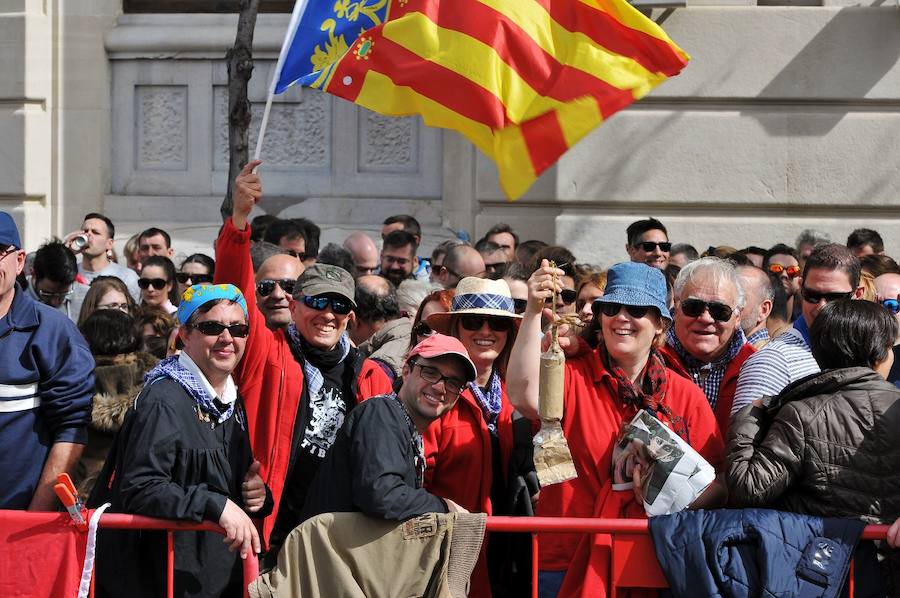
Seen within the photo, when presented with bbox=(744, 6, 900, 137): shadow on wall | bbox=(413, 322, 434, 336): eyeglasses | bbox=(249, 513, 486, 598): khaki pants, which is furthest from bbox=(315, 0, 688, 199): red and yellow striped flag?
bbox=(744, 6, 900, 137): shadow on wall

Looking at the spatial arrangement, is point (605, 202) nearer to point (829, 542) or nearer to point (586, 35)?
point (586, 35)

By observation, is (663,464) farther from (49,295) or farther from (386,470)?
(49,295)

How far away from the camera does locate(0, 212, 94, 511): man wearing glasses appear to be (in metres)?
4.90

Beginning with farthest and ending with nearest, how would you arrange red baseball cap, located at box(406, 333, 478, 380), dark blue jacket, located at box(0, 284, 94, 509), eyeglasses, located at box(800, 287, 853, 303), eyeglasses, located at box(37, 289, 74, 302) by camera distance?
eyeglasses, located at box(37, 289, 74, 302)
eyeglasses, located at box(800, 287, 853, 303)
dark blue jacket, located at box(0, 284, 94, 509)
red baseball cap, located at box(406, 333, 478, 380)

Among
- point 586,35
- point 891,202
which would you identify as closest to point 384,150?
point 891,202

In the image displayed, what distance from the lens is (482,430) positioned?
16.1 ft

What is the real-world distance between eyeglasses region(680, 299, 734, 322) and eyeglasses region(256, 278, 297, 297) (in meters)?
1.90

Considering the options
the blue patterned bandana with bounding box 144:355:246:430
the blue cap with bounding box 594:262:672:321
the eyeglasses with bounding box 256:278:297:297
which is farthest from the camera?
the eyeglasses with bounding box 256:278:297:297

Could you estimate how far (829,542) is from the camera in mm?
4246

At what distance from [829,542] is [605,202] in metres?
5.86

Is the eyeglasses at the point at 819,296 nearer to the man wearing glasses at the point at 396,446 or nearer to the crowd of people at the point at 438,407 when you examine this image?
the crowd of people at the point at 438,407

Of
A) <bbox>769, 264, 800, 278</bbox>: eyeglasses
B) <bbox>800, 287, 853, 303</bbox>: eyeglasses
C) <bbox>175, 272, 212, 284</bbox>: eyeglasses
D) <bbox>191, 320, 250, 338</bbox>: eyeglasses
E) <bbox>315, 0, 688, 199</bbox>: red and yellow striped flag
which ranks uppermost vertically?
<bbox>315, 0, 688, 199</bbox>: red and yellow striped flag

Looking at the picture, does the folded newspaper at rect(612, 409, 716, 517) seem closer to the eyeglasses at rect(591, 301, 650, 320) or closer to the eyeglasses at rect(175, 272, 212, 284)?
the eyeglasses at rect(591, 301, 650, 320)

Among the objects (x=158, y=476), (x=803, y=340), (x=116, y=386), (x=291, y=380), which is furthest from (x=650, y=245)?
(x=158, y=476)
